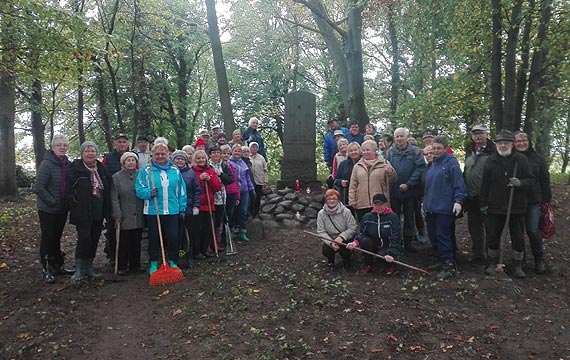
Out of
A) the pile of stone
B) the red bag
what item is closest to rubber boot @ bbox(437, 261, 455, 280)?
the red bag

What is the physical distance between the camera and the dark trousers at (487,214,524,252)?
5684 mm

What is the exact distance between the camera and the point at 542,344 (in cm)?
398

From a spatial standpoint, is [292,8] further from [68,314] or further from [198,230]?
[68,314]

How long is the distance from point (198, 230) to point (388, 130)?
1187cm

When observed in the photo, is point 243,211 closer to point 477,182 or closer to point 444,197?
point 444,197

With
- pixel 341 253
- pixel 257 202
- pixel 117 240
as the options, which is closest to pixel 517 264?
pixel 341 253

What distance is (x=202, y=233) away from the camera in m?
6.96

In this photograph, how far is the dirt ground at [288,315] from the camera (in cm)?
397

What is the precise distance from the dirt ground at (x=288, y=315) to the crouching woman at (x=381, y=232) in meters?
0.38

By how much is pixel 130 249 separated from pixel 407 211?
14.5ft

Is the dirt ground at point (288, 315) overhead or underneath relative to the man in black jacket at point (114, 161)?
underneath

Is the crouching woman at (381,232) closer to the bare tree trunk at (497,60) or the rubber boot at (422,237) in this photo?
the rubber boot at (422,237)

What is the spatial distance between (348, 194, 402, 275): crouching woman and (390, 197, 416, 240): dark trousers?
95 centimetres

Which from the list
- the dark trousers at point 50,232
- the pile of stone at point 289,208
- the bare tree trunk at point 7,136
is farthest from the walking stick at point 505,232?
the bare tree trunk at point 7,136
